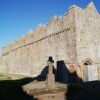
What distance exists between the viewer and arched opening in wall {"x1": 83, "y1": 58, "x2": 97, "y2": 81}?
18.2 meters

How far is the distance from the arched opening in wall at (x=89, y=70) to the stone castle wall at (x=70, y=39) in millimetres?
470

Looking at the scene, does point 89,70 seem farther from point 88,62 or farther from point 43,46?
point 43,46

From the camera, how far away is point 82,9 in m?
19.5

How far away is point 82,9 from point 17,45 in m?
15.7

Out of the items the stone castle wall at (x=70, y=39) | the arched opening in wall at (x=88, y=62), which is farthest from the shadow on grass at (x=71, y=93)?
the arched opening in wall at (x=88, y=62)

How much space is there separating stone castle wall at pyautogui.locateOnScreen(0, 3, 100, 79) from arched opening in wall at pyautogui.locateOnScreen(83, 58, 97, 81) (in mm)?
470

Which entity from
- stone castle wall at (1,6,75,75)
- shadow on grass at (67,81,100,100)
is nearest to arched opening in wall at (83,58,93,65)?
stone castle wall at (1,6,75,75)

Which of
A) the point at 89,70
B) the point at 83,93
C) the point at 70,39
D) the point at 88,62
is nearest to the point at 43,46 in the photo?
the point at 70,39

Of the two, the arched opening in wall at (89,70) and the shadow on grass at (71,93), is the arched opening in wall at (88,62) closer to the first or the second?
the arched opening in wall at (89,70)

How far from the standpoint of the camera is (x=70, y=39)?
18.5 metres

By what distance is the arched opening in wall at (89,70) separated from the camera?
1819cm

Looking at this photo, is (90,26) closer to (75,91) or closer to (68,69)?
(68,69)

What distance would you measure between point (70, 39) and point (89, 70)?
3.29 meters

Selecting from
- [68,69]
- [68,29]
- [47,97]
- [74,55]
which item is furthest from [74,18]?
[47,97]
